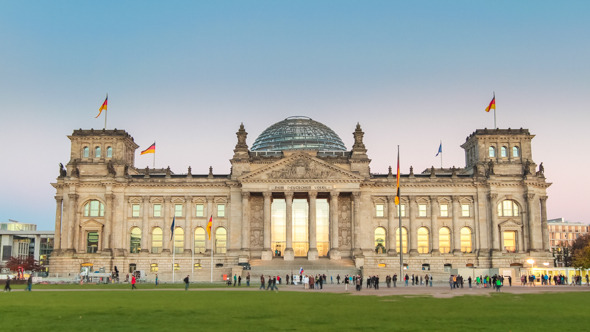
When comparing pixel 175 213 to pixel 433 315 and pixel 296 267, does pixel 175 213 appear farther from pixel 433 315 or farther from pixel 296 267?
pixel 433 315

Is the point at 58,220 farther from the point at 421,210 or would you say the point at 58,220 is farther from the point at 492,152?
the point at 492,152

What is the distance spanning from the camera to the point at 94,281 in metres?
85.6

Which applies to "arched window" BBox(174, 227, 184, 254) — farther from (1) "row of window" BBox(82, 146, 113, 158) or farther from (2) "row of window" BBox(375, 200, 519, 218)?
(2) "row of window" BBox(375, 200, 519, 218)

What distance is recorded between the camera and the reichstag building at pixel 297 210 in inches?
3853

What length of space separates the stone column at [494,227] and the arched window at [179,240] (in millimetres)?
48804

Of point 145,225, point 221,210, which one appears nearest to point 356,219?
point 221,210

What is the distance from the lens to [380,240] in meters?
102

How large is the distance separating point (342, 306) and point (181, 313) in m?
10.6

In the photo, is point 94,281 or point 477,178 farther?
point 477,178

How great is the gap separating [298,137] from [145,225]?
108ft

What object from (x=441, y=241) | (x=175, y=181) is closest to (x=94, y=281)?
(x=175, y=181)

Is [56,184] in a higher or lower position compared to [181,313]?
higher

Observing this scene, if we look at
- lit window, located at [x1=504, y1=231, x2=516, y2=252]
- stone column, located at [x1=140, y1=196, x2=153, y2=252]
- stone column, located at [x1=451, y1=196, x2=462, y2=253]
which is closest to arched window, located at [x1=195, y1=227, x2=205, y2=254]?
stone column, located at [x1=140, y1=196, x2=153, y2=252]

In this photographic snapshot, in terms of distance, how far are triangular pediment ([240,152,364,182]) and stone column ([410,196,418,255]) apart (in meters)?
10.3
